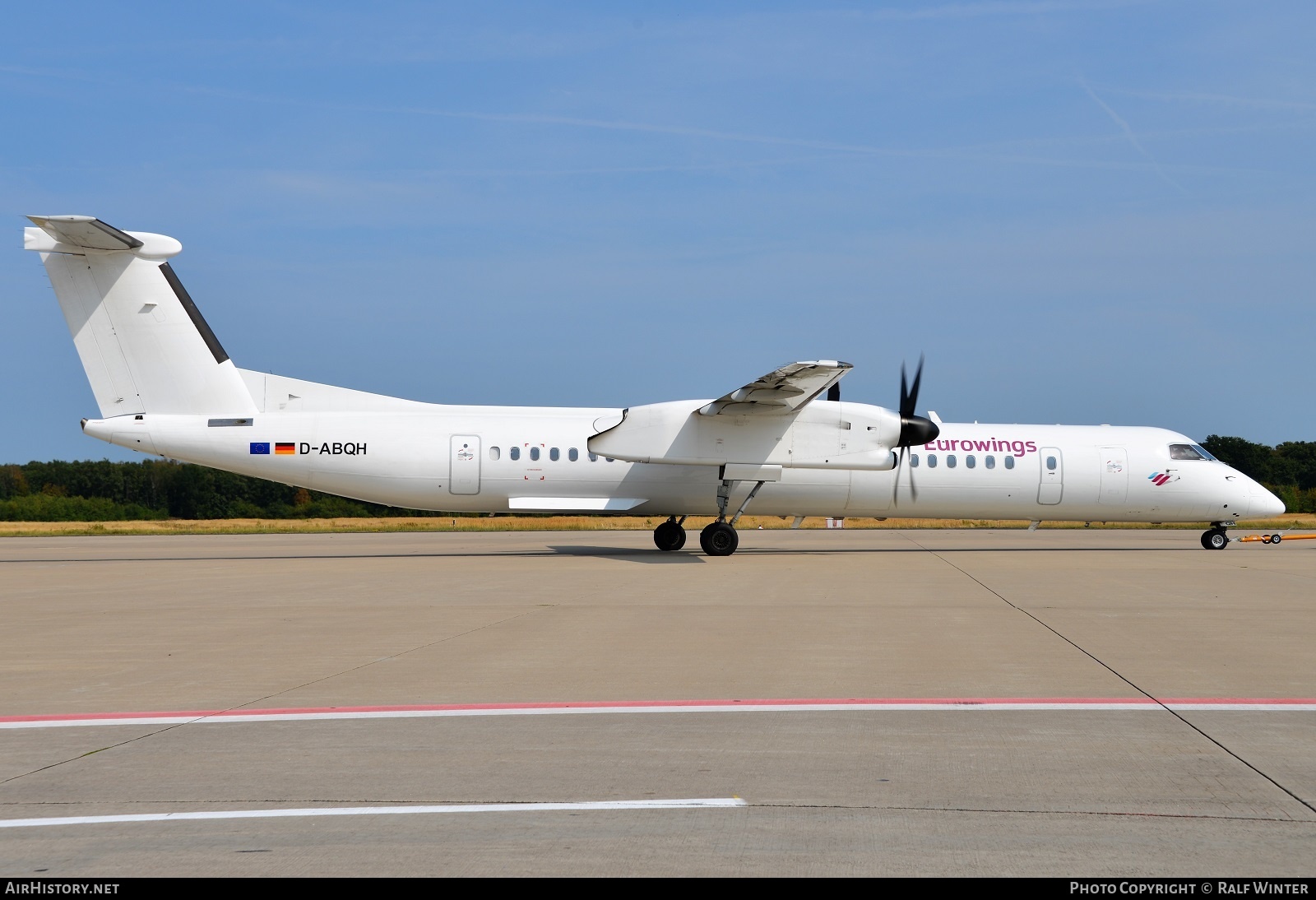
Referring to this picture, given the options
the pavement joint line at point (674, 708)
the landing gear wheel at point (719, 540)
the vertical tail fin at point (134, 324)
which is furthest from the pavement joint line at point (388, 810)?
the vertical tail fin at point (134, 324)

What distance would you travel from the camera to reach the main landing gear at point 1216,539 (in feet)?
83.3

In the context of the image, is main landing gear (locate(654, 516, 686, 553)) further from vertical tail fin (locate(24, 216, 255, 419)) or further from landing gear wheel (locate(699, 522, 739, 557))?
vertical tail fin (locate(24, 216, 255, 419))

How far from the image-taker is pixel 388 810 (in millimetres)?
4602


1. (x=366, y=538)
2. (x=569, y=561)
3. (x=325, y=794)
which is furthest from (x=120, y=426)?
(x=325, y=794)

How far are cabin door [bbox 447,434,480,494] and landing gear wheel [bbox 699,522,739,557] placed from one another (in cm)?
492

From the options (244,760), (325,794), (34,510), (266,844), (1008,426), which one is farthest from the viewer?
(34,510)

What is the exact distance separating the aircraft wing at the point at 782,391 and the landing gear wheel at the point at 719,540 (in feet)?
7.98

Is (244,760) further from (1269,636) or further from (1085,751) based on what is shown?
(1269,636)

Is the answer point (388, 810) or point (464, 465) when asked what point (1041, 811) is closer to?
point (388, 810)

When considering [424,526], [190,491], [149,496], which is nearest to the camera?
[424,526]

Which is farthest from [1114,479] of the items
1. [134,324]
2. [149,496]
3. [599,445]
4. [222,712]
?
[149,496]

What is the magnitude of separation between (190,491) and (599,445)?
56.6 meters

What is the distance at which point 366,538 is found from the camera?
106ft

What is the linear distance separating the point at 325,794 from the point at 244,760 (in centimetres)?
92
